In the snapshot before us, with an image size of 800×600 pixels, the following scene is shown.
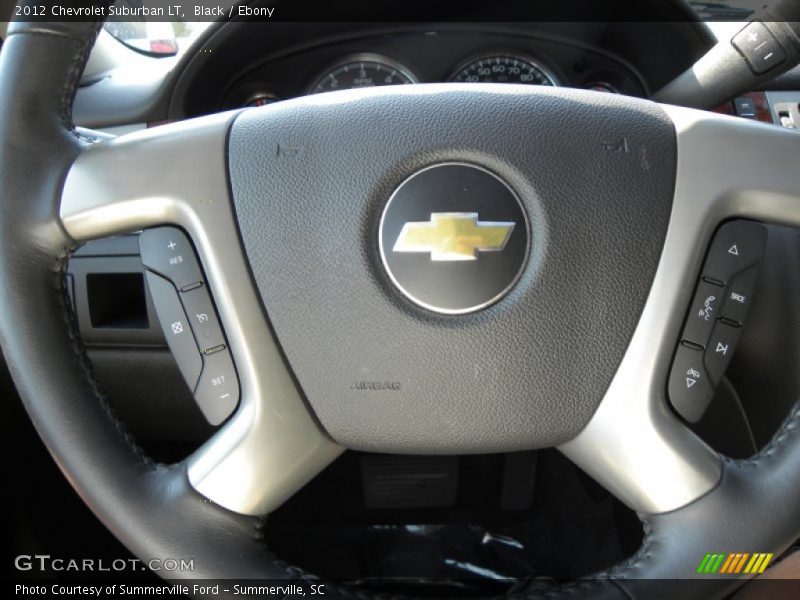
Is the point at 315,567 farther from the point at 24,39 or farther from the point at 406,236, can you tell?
the point at 24,39

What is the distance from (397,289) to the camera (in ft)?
2.53

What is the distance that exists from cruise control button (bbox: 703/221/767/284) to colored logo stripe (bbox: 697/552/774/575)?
0.88 feet

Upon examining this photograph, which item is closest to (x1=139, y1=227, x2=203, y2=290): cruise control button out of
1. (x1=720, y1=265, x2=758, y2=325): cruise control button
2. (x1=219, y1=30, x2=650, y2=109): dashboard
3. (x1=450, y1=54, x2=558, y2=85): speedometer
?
(x1=720, y1=265, x2=758, y2=325): cruise control button

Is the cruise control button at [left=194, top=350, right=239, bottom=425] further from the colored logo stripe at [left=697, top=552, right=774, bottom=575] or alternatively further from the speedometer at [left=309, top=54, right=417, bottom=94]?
the speedometer at [left=309, top=54, right=417, bottom=94]

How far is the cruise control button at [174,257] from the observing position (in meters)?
0.81

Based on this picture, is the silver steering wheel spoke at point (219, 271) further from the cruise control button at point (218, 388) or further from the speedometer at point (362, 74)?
the speedometer at point (362, 74)

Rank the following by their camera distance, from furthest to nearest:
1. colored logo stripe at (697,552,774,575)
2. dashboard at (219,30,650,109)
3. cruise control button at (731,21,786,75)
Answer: dashboard at (219,30,650,109), cruise control button at (731,21,786,75), colored logo stripe at (697,552,774,575)

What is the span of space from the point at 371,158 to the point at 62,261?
1.11ft

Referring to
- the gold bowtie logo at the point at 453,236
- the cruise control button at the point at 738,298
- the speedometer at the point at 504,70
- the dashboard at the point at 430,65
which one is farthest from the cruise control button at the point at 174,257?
the speedometer at the point at 504,70

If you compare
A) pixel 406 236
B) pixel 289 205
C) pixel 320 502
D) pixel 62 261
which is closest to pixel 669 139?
pixel 406 236

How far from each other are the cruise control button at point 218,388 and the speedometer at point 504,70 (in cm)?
117

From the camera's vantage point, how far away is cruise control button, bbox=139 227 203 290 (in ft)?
2.66

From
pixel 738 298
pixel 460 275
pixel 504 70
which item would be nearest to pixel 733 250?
pixel 738 298

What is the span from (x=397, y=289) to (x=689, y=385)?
12.2 inches
